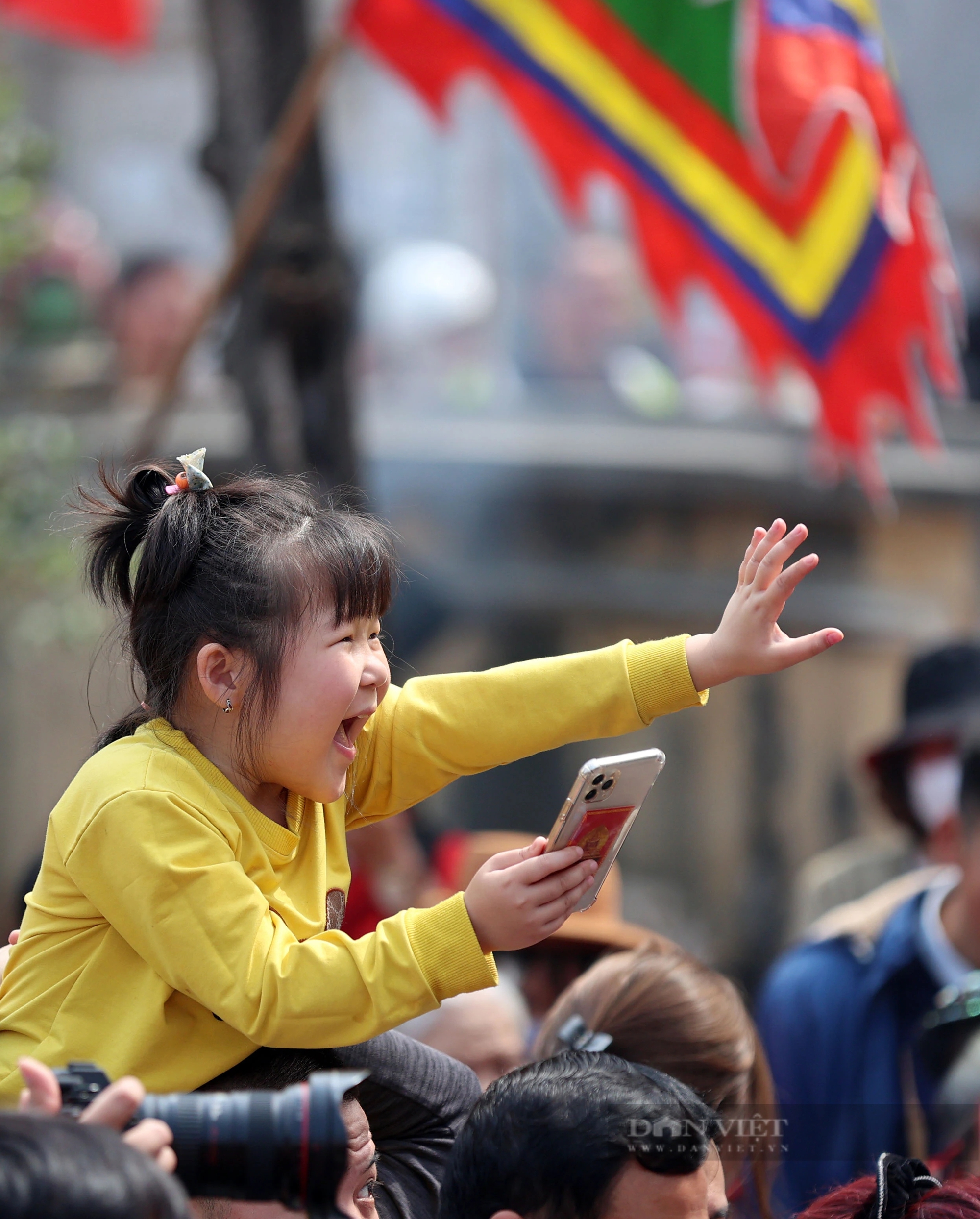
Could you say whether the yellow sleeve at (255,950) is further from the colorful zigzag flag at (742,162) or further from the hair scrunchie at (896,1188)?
the colorful zigzag flag at (742,162)

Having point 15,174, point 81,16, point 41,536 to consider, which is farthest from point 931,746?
point 81,16

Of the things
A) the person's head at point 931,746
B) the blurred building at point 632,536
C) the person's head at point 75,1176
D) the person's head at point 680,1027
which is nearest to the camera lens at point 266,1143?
the person's head at point 75,1176

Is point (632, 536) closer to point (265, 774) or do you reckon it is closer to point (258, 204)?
point (258, 204)

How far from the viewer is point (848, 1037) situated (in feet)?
9.77

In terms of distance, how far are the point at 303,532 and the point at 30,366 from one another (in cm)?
696

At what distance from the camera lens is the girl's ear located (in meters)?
0.45

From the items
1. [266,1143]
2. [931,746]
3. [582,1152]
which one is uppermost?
[266,1143]

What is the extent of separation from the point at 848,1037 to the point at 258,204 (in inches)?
97.3

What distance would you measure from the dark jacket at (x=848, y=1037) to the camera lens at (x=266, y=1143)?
1460 mm

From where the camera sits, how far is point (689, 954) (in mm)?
2578

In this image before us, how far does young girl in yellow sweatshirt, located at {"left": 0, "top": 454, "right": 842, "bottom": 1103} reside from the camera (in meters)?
1.58

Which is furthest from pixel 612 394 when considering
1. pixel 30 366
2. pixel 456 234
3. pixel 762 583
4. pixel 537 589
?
pixel 762 583

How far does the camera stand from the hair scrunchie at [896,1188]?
1661 mm

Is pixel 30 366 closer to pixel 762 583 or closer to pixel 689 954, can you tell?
pixel 689 954
